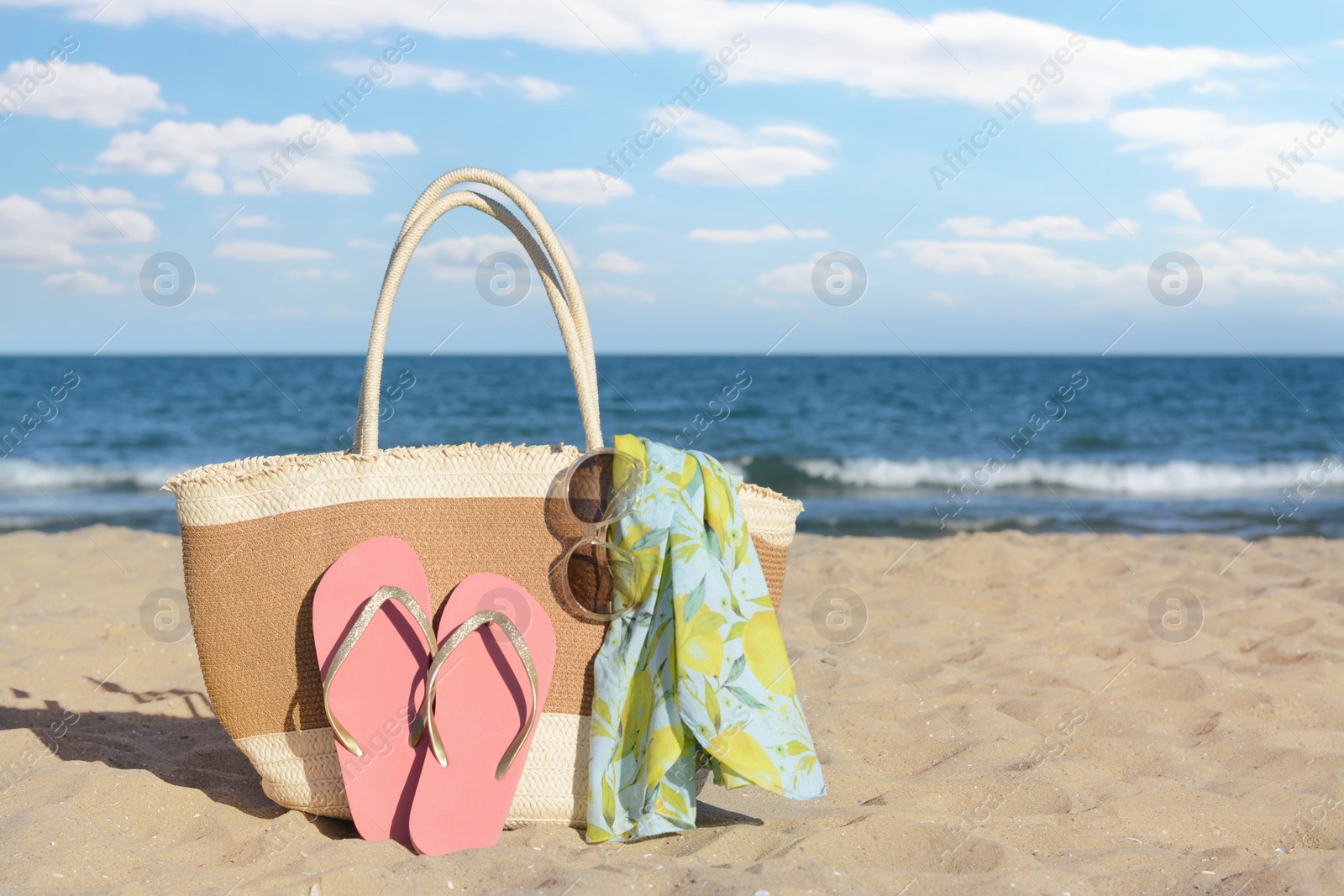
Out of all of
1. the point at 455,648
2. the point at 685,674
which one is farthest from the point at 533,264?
the point at 685,674

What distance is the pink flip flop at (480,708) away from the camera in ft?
5.91

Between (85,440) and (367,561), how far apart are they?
46.3ft

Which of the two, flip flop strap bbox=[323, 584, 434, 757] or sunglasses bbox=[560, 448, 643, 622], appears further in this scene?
sunglasses bbox=[560, 448, 643, 622]

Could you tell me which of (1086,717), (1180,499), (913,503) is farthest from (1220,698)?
(1180,499)

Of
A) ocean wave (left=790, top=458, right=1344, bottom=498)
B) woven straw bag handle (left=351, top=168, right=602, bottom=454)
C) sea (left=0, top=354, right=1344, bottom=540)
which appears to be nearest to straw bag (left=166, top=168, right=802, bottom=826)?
woven straw bag handle (left=351, top=168, right=602, bottom=454)

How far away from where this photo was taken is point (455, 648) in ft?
6.14

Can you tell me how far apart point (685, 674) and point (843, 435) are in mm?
13188

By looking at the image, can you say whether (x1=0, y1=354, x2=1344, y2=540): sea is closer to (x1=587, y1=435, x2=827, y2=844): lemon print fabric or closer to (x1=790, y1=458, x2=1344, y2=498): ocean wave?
(x1=790, y1=458, x2=1344, y2=498): ocean wave

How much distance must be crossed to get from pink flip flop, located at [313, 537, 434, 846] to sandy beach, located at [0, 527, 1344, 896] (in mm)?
88

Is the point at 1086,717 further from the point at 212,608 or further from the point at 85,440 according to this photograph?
the point at 85,440

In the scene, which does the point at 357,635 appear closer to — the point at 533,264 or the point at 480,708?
the point at 480,708

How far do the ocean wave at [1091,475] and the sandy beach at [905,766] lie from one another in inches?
250

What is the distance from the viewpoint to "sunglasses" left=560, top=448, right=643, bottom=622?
6.22ft

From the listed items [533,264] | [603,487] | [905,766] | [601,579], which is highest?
[533,264]
